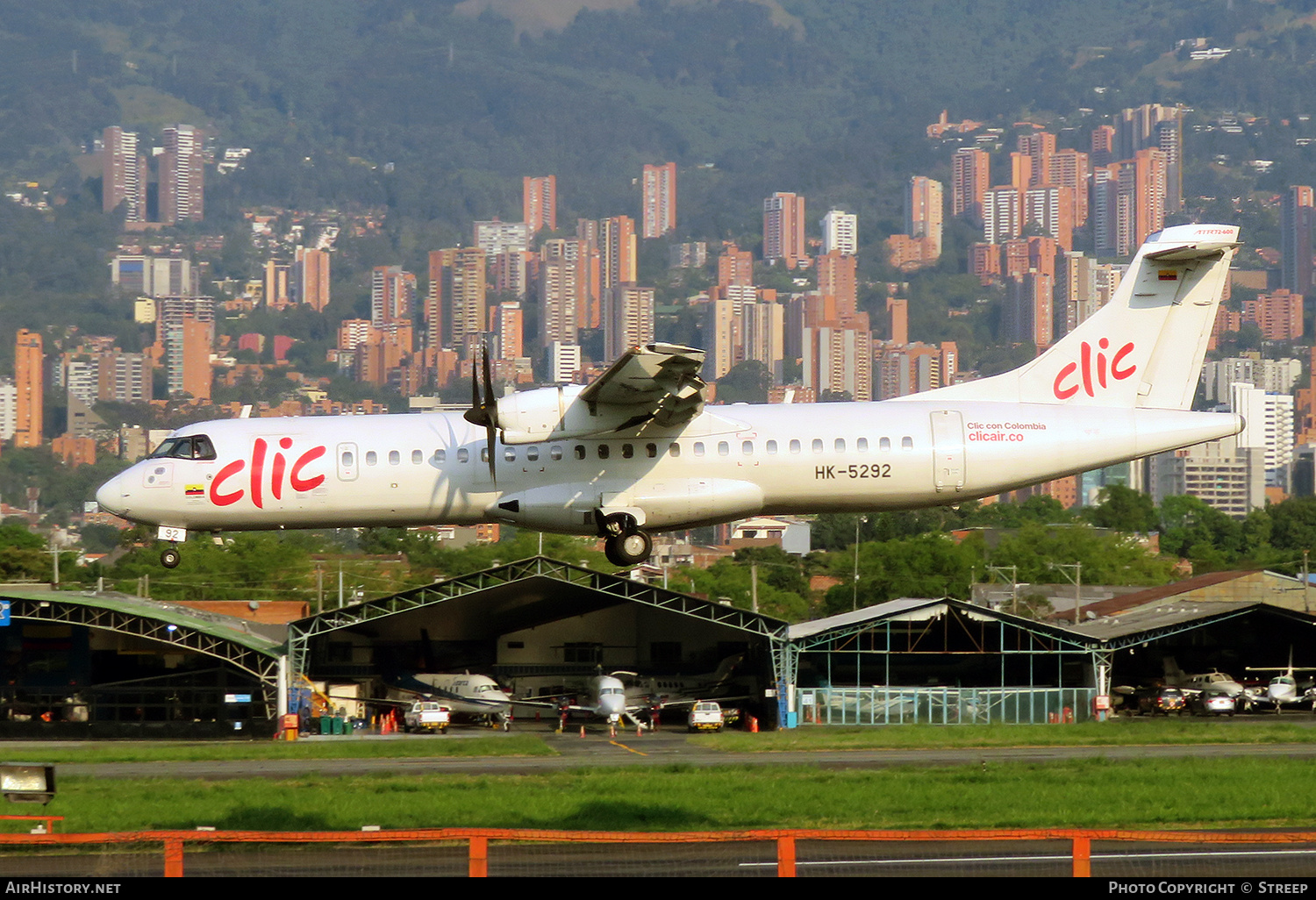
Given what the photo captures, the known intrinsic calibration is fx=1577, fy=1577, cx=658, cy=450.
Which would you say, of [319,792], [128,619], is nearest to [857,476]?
[319,792]

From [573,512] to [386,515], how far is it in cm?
332

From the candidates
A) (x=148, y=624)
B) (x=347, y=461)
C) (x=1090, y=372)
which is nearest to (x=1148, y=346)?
(x=1090, y=372)

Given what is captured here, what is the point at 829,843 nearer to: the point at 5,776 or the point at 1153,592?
the point at 5,776

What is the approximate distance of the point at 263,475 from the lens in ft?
89.2

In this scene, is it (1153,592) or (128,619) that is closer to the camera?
(128,619)

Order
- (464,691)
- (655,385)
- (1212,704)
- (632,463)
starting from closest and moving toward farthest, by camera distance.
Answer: (655,385) < (632,463) < (1212,704) < (464,691)

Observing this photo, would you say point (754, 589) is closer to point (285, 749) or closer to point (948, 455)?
point (285, 749)

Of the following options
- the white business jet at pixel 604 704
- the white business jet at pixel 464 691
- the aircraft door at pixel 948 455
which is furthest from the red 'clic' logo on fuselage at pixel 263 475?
the white business jet at pixel 464 691

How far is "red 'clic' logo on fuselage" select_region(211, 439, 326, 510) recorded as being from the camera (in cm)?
2706

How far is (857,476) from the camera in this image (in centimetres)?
2675

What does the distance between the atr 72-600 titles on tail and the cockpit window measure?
0.03m

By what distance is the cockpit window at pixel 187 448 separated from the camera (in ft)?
90.3

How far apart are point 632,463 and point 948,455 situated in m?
5.39

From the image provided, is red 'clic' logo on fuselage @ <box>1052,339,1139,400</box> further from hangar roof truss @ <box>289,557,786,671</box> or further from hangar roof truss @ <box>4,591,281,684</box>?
hangar roof truss @ <box>4,591,281,684</box>
